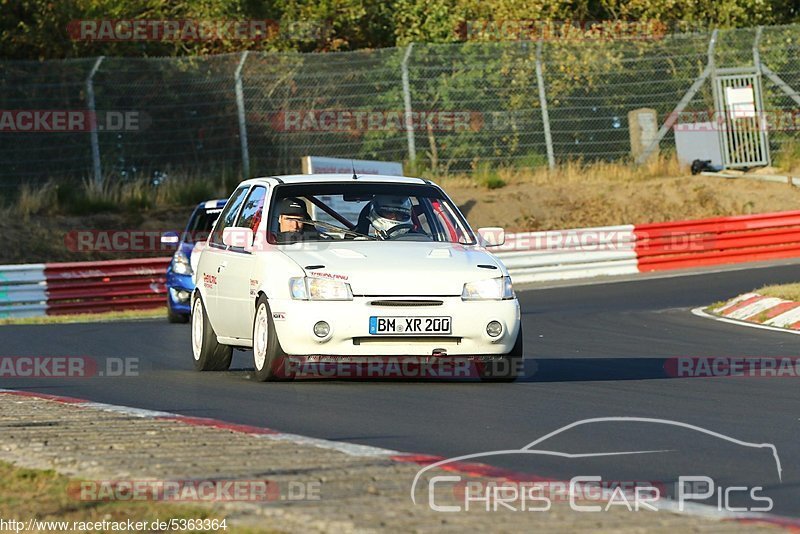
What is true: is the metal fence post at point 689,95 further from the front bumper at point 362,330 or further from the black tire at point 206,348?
the front bumper at point 362,330

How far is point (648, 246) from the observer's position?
28.6 meters

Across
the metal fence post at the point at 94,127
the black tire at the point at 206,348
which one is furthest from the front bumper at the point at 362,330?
the metal fence post at the point at 94,127

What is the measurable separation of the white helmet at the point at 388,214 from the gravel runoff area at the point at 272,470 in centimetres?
336

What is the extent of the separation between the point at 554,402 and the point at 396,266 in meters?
1.56

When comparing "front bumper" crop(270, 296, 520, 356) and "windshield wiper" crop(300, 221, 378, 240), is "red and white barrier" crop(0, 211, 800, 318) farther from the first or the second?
"front bumper" crop(270, 296, 520, 356)

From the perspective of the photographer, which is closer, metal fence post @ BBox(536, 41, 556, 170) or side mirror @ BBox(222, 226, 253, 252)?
side mirror @ BBox(222, 226, 253, 252)

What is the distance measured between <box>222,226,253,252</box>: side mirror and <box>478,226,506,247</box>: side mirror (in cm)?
170

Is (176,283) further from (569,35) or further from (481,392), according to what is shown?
(569,35)

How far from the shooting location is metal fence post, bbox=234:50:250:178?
31234 mm

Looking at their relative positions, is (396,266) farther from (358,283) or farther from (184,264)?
(184,264)

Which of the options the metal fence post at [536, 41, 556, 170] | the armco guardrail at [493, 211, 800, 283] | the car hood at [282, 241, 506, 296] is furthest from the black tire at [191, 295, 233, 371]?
the metal fence post at [536, 41, 556, 170]

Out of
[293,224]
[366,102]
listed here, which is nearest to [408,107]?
[366,102]

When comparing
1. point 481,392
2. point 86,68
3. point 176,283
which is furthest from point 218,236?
point 86,68

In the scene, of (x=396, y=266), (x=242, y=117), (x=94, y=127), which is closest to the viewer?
(x=396, y=266)
